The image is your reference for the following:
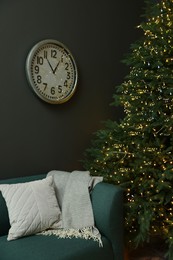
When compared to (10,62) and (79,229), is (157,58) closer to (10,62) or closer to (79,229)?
(10,62)

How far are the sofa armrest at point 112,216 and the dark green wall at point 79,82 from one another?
0.85 metres

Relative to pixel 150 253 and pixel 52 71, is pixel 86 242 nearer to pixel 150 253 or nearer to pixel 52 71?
pixel 150 253

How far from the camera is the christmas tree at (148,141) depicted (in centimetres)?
235

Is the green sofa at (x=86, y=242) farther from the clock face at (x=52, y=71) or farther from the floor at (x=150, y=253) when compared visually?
the clock face at (x=52, y=71)

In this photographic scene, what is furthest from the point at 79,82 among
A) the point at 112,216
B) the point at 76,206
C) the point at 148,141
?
the point at 112,216

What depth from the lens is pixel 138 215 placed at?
2381 millimetres

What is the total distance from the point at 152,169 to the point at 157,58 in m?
0.90

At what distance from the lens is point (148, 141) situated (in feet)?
8.30

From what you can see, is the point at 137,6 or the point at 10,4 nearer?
the point at 10,4

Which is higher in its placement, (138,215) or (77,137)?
(77,137)

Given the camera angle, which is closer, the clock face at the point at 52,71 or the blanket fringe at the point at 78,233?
the blanket fringe at the point at 78,233

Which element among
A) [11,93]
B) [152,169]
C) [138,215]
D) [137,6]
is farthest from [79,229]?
[137,6]

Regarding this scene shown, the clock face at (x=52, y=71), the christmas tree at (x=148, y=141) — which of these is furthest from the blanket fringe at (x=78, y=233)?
the clock face at (x=52, y=71)

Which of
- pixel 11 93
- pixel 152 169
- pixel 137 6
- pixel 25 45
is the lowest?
pixel 152 169
